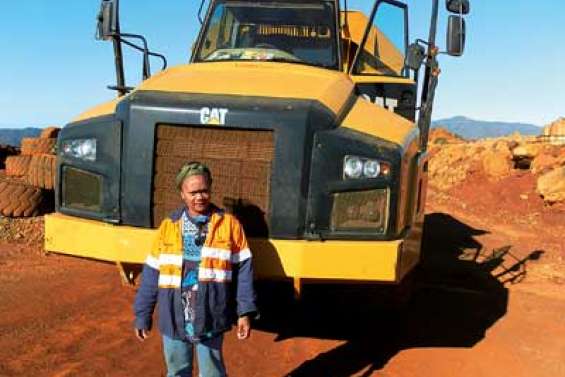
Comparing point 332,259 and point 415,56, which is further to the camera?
point 415,56

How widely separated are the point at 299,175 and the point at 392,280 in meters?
0.84

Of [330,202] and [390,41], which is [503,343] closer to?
[330,202]

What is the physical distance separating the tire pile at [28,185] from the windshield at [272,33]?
338cm

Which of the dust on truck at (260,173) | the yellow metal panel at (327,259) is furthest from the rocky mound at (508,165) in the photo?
the yellow metal panel at (327,259)

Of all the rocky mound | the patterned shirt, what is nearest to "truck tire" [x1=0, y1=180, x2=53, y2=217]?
the patterned shirt

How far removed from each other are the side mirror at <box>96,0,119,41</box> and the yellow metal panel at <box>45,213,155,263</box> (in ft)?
6.30

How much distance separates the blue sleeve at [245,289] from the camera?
3.59 meters

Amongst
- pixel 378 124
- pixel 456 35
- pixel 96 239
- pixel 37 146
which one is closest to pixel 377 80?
pixel 456 35

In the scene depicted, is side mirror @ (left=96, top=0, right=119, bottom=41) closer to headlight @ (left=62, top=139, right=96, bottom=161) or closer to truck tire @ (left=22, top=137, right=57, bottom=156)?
headlight @ (left=62, top=139, right=96, bottom=161)

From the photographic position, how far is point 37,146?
1305cm

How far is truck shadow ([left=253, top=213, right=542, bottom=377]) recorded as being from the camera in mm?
5168

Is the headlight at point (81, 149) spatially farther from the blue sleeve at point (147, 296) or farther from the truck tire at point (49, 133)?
the truck tire at point (49, 133)

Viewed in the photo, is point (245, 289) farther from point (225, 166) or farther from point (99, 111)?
point (99, 111)

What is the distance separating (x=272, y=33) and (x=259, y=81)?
156 centimetres
